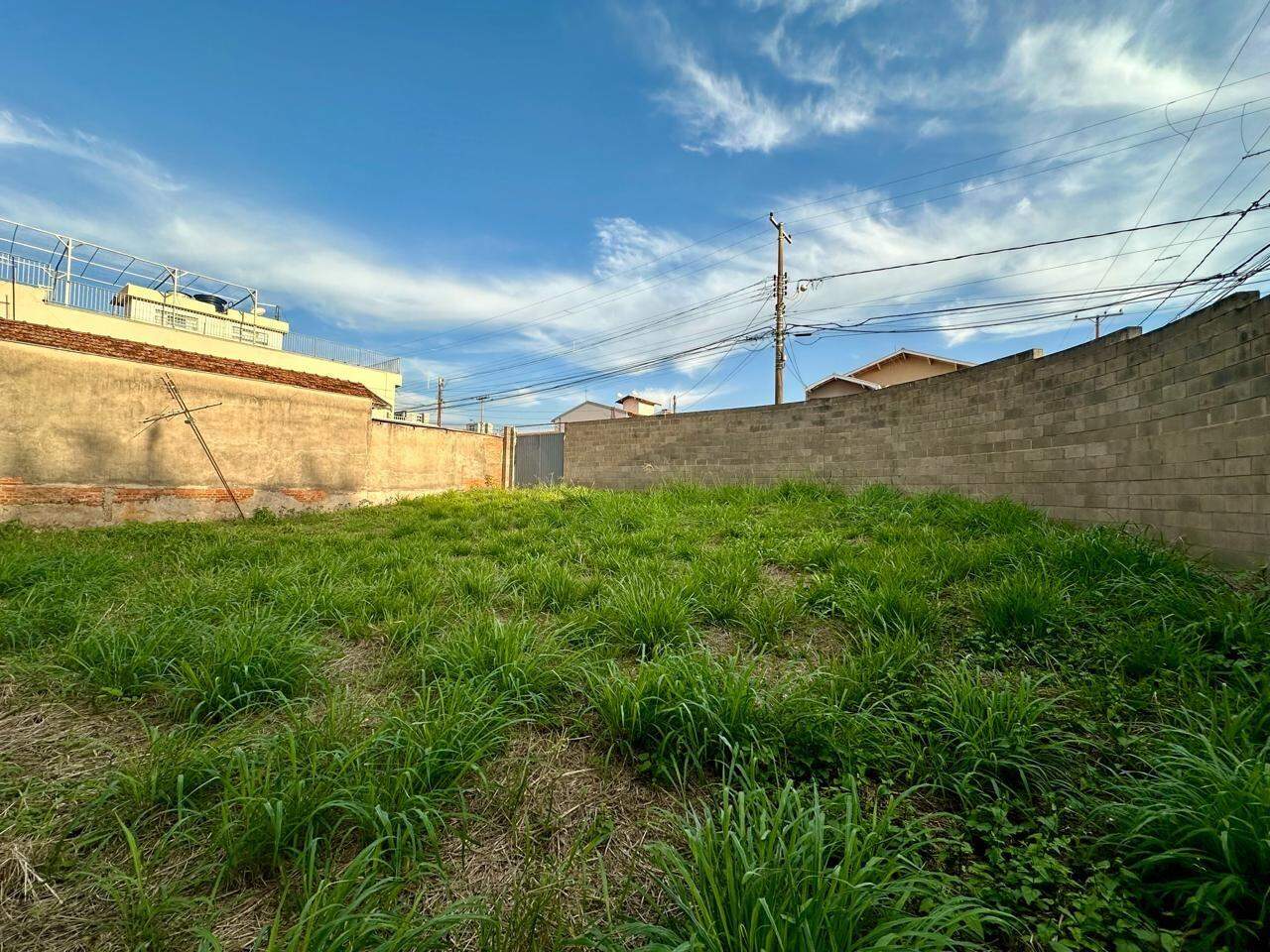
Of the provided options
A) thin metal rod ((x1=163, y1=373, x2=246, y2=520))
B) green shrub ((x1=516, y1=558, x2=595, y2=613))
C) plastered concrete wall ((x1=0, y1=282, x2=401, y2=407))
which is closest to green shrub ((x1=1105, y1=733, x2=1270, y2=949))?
green shrub ((x1=516, y1=558, x2=595, y2=613))

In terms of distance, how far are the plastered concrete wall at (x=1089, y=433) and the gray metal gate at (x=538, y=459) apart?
4.82 meters

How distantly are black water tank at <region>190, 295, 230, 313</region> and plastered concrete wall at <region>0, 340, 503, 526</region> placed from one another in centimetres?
1753

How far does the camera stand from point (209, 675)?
2211 millimetres

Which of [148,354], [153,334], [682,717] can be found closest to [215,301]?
[153,334]

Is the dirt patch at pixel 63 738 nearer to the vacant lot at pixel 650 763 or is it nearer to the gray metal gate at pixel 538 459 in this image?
the vacant lot at pixel 650 763

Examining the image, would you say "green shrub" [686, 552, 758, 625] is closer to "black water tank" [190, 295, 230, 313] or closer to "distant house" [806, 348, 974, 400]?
"distant house" [806, 348, 974, 400]

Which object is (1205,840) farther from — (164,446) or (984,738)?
(164,446)

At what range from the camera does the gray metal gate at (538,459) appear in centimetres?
1288

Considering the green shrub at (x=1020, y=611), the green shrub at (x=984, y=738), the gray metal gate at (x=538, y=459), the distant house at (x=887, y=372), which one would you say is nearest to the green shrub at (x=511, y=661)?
the green shrub at (x=984, y=738)

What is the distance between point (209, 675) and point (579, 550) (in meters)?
2.94

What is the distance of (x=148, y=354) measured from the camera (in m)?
8.27

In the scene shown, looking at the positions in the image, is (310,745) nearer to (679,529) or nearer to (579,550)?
(579,550)

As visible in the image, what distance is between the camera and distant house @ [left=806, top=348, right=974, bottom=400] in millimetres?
21922

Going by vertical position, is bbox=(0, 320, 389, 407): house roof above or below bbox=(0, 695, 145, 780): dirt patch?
above
